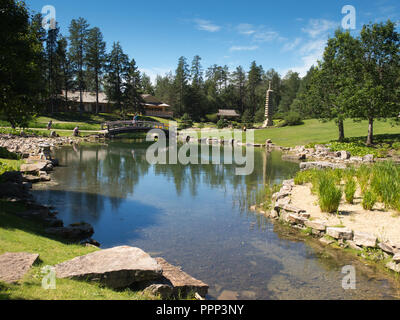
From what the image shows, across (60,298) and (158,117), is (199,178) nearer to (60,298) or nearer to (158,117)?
(60,298)

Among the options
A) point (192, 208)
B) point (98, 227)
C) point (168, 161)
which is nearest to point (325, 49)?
point (168, 161)

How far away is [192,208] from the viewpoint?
13.1 metres

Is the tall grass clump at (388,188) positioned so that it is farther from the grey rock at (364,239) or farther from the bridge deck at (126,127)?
the bridge deck at (126,127)

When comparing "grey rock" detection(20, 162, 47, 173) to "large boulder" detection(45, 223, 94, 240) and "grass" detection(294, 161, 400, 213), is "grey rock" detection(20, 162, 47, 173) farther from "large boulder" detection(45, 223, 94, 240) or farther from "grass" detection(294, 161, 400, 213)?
"grass" detection(294, 161, 400, 213)

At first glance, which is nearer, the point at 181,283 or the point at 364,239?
the point at 181,283

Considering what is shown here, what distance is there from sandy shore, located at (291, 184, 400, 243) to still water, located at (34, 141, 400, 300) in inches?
45.4

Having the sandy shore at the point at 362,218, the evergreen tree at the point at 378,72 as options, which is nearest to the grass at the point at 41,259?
the sandy shore at the point at 362,218

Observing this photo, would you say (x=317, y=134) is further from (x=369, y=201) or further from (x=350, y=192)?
(x=369, y=201)

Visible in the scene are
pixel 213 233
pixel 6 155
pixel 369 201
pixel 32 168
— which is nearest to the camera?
pixel 213 233

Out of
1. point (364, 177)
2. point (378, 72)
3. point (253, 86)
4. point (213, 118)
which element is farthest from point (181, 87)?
point (364, 177)

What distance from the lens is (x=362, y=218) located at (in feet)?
32.6

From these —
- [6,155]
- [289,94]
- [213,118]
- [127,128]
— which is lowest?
Result: [6,155]

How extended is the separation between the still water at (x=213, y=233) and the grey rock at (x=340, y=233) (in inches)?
22.3

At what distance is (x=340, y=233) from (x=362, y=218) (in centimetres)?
132
